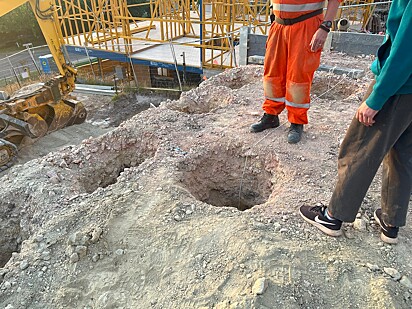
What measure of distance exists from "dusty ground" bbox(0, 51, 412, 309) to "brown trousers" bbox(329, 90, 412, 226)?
0.99 feet

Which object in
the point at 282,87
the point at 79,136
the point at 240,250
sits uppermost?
the point at 282,87

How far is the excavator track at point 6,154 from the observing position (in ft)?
21.5

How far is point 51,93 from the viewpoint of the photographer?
7520 millimetres

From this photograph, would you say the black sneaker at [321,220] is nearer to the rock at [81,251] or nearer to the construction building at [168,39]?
the rock at [81,251]

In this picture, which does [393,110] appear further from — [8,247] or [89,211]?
[8,247]

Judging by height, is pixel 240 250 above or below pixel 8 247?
above

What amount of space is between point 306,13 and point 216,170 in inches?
71.7

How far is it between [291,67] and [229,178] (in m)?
1.34

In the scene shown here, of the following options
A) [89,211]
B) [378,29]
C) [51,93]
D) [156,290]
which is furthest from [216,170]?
[378,29]

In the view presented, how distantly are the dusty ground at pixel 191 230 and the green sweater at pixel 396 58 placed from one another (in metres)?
1.10

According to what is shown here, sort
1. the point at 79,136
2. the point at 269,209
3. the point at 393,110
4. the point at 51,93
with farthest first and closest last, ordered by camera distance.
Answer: the point at 79,136 → the point at 51,93 → the point at 269,209 → the point at 393,110

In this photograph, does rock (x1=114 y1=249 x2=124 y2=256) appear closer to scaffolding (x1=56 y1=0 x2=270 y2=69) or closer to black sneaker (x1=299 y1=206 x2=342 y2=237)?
black sneaker (x1=299 y1=206 x2=342 y2=237)

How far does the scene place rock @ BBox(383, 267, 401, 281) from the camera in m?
2.21

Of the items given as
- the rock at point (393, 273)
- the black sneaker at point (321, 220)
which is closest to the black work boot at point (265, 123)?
the black sneaker at point (321, 220)
